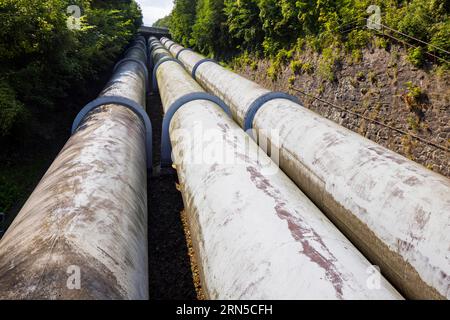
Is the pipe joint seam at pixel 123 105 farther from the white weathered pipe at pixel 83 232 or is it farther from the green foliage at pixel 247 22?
the green foliage at pixel 247 22

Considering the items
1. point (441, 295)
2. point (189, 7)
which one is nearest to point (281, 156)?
point (441, 295)

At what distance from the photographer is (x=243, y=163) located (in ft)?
14.8

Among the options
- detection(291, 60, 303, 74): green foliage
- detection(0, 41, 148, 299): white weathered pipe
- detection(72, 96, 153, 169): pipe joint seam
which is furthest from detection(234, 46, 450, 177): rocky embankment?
detection(0, 41, 148, 299): white weathered pipe

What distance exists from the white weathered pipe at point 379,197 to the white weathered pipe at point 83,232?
9.74 feet

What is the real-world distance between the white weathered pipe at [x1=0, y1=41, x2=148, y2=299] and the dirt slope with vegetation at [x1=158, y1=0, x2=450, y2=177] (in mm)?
6817

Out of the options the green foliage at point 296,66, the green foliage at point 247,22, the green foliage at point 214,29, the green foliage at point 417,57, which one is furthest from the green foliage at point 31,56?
the green foliage at point 214,29

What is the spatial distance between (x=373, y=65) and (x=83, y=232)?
926 centimetres

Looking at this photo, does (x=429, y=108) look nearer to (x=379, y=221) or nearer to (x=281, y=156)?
(x=281, y=156)

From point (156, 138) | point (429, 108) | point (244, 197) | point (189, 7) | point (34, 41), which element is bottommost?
point (156, 138)

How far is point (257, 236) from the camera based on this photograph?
3.22 m

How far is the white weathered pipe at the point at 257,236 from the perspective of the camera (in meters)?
2.70

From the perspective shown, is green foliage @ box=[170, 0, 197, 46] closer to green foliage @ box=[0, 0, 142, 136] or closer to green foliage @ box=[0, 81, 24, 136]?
green foliage @ box=[0, 0, 142, 136]

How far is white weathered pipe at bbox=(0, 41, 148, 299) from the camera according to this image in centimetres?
256

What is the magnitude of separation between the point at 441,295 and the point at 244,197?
90.1 inches
